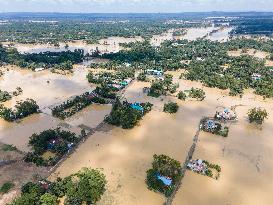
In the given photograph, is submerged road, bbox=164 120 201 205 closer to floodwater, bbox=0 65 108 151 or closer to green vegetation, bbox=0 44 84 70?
floodwater, bbox=0 65 108 151

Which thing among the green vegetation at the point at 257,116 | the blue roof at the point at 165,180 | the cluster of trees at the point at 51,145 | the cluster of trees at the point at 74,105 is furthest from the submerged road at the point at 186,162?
the cluster of trees at the point at 74,105

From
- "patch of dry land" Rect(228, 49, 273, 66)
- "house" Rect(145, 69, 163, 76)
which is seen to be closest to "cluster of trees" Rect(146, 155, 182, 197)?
"house" Rect(145, 69, 163, 76)

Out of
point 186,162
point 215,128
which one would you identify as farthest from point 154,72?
point 186,162

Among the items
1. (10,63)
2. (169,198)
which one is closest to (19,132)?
(169,198)

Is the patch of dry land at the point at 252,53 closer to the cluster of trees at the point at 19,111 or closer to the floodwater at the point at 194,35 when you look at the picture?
the floodwater at the point at 194,35

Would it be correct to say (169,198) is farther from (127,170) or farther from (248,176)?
(248,176)

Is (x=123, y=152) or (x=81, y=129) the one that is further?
(x=81, y=129)
